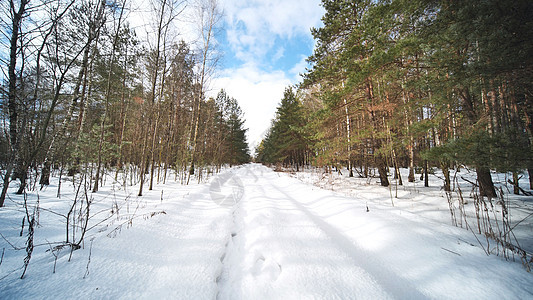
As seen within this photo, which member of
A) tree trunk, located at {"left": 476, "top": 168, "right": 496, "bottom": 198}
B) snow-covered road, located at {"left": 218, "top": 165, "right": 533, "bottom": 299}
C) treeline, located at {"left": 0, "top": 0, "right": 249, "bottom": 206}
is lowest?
snow-covered road, located at {"left": 218, "top": 165, "right": 533, "bottom": 299}

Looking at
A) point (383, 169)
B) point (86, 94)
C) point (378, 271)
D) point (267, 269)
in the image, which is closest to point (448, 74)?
point (383, 169)

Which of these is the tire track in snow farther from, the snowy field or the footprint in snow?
the footprint in snow

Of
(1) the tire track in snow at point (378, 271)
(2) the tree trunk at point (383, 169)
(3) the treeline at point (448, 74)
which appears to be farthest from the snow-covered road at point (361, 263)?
(2) the tree trunk at point (383, 169)

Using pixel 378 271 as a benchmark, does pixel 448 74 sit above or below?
above

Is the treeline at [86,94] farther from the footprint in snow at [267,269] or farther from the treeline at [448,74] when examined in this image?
the treeline at [448,74]

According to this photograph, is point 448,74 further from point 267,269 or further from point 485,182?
point 267,269

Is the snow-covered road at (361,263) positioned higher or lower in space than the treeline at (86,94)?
lower

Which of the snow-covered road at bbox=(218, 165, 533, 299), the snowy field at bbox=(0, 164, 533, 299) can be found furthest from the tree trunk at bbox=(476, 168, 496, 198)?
the snow-covered road at bbox=(218, 165, 533, 299)

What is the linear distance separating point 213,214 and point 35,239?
91.8 inches

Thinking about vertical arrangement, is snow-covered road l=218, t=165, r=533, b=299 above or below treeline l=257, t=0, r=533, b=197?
below

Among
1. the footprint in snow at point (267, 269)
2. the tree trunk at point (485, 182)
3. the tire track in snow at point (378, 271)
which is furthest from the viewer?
the tree trunk at point (485, 182)

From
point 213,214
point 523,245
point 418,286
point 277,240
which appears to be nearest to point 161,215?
point 213,214

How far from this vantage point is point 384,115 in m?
6.62

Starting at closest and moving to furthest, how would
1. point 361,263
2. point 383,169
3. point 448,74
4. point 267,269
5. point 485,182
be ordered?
point 267,269 < point 361,263 < point 448,74 < point 485,182 < point 383,169
